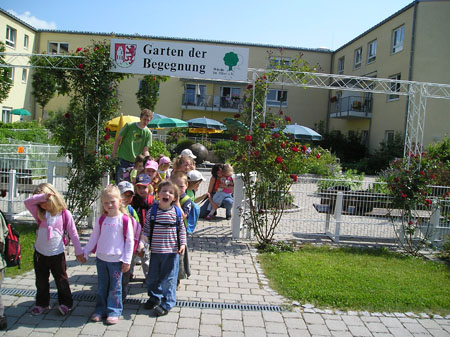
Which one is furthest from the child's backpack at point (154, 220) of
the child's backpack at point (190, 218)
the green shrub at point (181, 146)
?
the green shrub at point (181, 146)

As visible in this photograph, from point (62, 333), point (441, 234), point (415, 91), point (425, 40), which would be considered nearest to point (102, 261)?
point (62, 333)

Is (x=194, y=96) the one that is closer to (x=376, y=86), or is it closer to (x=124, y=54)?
(x=376, y=86)

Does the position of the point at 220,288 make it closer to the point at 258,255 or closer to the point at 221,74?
the point at 258,255

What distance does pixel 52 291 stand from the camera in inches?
177

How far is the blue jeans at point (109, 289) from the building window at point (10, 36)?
29992mm

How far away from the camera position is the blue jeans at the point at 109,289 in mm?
3859

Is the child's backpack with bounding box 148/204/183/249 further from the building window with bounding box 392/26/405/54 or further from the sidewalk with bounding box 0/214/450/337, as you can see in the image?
the building window with bounding box 392/26/405/54

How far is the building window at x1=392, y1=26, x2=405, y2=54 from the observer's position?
23.2 m

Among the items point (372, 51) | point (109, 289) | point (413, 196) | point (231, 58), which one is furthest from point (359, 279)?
point (372, 51)

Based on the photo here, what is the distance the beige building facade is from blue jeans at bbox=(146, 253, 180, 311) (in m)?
9.98

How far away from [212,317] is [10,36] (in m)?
31.7

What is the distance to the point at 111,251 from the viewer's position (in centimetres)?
380

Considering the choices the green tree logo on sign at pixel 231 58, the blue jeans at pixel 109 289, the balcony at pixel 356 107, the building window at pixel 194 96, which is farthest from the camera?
the building window at pixel 194 96

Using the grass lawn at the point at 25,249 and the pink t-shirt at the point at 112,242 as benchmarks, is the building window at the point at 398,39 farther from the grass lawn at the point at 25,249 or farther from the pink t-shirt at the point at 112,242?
the pink t-shirt at the point at 112,242
